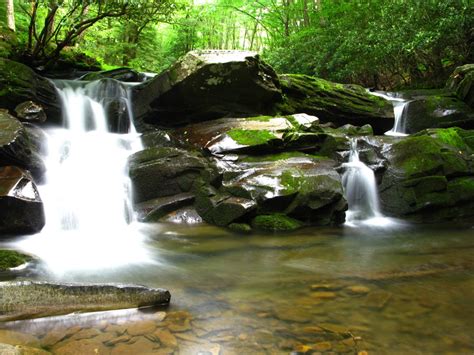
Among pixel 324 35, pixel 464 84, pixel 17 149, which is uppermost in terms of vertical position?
pixel 324 35

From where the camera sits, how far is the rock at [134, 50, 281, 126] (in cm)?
1005

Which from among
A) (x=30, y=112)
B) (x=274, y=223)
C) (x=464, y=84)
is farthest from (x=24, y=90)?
(x=464, y=84)

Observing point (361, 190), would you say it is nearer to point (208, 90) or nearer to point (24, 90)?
point (208, 90)

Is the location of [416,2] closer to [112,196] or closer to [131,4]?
[131,4]

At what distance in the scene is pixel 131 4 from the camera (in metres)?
10.6

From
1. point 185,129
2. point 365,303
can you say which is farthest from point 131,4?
point 365,303

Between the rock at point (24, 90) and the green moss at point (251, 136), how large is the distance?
495cm

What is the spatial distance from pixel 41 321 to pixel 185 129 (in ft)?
24.4

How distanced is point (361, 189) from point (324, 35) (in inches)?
449

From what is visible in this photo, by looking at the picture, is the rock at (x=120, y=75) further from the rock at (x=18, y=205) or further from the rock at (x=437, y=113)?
the rock at (x=437, y=113)

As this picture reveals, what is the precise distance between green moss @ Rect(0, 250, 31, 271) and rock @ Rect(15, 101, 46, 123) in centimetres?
571

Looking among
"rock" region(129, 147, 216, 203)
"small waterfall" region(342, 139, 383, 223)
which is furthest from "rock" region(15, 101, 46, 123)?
"small waterfall" region(342, 139, 383, 223)

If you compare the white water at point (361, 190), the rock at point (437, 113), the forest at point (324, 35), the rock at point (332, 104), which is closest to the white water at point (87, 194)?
the forest at point (324, 35)

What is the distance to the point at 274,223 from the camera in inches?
288
